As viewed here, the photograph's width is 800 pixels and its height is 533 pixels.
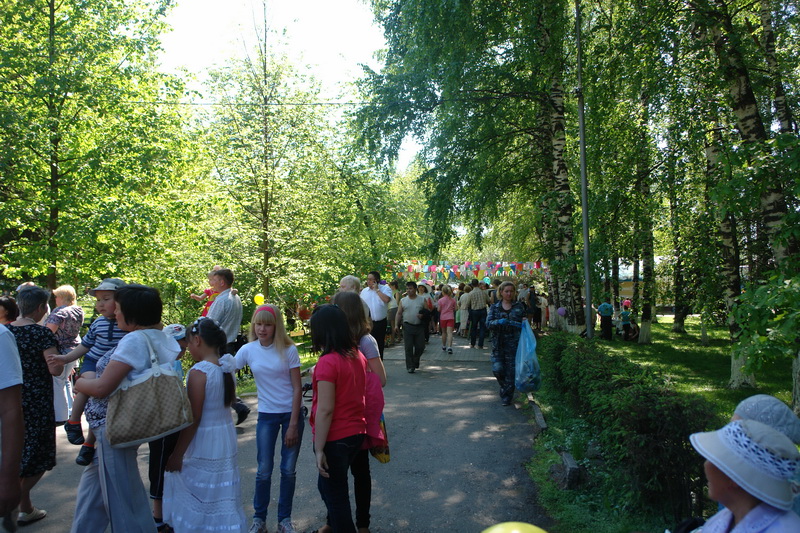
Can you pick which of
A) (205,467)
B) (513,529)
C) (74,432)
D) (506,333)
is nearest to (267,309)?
(205,467)

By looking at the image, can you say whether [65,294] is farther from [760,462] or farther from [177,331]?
[760,462]

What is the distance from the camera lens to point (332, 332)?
3752 mm

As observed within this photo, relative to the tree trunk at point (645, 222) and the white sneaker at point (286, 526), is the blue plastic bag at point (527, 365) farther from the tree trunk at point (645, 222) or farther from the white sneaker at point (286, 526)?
the white sneaker at point (286, 526)

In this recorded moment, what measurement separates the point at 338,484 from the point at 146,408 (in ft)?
4.25

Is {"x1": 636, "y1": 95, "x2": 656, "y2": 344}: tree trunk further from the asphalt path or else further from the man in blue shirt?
the asphalt path

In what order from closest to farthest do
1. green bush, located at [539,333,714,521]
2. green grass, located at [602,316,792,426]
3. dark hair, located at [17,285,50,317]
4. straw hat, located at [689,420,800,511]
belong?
straw hat, located at [689,420,800,511] < green bush, located at [539,333,714,521] < dark hair, located at [17,285,50,317] < green grass, located at [602,316,792,426]

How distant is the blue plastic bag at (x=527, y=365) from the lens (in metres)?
8.43

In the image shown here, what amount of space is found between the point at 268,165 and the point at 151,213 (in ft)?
15.8

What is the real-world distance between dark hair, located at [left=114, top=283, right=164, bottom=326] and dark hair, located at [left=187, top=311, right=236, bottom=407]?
19.0 inches

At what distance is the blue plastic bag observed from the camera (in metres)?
8.43

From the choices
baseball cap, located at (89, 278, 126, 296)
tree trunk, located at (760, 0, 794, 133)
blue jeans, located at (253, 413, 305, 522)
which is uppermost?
tree trunk, located at (760, 0, 794, 133)

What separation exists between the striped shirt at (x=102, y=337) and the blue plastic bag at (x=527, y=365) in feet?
18.7

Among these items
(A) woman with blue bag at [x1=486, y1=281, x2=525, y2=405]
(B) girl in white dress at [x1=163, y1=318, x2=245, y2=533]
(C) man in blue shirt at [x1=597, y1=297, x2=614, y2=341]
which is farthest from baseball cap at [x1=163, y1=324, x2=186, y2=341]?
(C) man in blue shirt at [x1=597, y1=297, x2=614, y2=341]

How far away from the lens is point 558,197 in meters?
12.7
